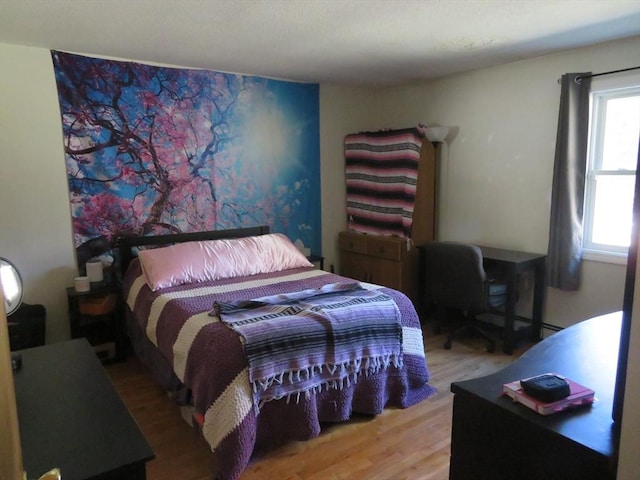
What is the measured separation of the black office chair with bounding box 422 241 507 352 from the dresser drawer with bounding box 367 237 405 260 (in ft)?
1.11

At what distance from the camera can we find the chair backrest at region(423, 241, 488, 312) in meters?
3.35

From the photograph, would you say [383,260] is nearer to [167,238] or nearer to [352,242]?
[352,242]

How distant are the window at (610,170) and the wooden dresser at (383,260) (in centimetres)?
138

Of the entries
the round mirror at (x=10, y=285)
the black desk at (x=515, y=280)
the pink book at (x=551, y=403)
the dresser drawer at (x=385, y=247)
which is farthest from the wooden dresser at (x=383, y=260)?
the round mirror at (x=10, y=285)

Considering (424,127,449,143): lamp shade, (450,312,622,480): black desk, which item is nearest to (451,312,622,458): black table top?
(450,312,622,480): black desk

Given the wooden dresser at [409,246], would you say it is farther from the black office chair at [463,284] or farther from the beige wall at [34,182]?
the beige wall at [34,182]

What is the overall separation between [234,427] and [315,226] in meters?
2.72

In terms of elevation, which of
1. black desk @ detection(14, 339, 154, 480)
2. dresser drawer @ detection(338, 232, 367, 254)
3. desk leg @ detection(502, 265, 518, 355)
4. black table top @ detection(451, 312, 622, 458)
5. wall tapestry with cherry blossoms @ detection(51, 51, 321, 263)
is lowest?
desk leg @ detection(502, 265, 518, 355)

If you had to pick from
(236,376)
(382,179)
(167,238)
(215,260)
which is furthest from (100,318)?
(382,179)

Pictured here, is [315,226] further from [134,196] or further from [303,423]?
[303,423]

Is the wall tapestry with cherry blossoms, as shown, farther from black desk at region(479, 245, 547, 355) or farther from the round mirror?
the round mirror

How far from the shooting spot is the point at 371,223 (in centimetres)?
443

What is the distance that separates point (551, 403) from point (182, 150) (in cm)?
329

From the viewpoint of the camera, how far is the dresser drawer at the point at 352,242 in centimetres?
439
